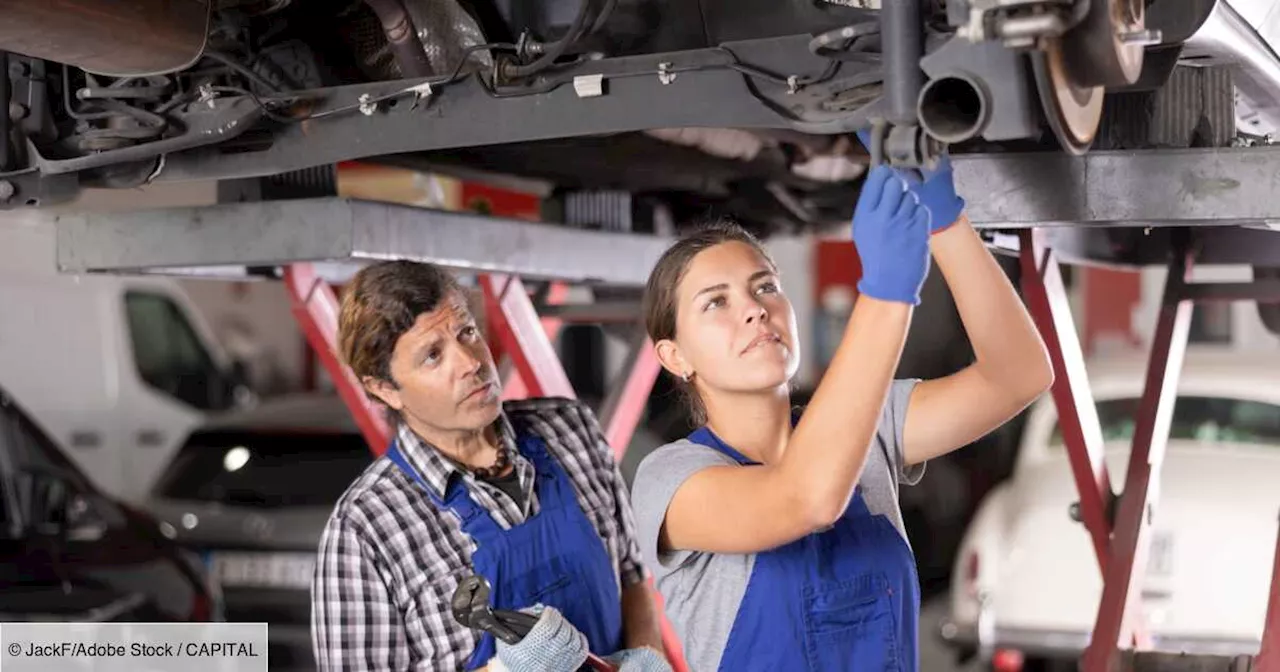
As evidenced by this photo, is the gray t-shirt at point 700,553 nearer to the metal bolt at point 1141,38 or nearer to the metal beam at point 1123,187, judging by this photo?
the metal beam at point 1123,187

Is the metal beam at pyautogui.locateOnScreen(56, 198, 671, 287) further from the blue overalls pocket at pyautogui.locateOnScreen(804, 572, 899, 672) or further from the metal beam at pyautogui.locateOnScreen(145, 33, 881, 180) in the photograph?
the blue overalls pocket at pyautogui.locateOnScreen(804, 572, 899, 672)

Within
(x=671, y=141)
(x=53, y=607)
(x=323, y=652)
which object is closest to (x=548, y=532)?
(x=323, y=652)

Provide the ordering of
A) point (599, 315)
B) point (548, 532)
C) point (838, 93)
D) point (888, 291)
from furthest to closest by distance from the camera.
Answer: point (599, 315), point (548, 532), point (838, 93), point (888, 291)

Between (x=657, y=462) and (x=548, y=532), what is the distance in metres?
0.45

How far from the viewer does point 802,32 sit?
2078mm

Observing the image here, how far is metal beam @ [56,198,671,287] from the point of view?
2.59 meters

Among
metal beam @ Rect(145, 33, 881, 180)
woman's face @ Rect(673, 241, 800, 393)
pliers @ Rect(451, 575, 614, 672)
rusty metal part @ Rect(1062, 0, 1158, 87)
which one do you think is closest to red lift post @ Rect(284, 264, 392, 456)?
metal beam @ Rect(145, 33, 881, 180)

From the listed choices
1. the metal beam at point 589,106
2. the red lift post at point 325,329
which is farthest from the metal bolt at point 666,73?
the red lift post at point 325,329

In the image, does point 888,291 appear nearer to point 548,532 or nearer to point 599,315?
point 548,532

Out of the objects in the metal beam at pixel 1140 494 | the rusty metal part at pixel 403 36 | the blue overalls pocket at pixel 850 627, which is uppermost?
the rusty metal part at pixel 403 36

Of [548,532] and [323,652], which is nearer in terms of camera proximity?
[323,652]

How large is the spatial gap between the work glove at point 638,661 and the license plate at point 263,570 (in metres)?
2.60

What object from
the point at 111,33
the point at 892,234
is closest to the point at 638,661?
the point at 892,234

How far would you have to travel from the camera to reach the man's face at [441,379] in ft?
7.32
